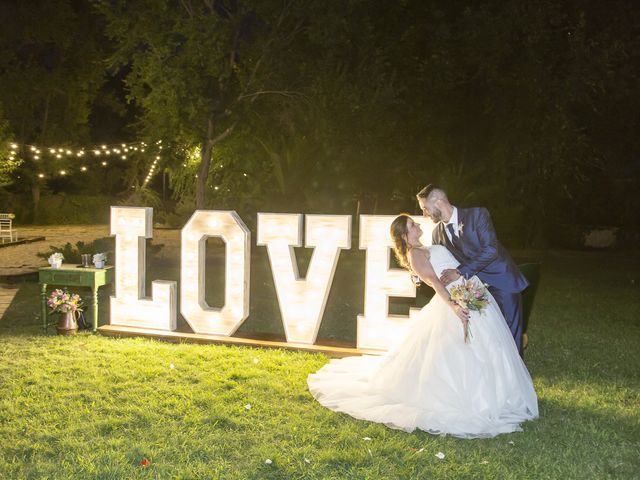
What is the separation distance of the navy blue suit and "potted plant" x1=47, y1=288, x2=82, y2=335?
17.9ft

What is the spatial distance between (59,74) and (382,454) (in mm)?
42289

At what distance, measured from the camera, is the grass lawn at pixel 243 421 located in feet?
16.8

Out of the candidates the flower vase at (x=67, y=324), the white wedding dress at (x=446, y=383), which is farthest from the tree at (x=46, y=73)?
the white wedding dress at (x=446, y=383)

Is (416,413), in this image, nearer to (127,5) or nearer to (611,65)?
(611,65)

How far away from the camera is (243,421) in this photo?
19.9 ft

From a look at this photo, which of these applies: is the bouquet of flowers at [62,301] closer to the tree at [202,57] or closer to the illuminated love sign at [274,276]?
the illuminated love sign at [274,276]

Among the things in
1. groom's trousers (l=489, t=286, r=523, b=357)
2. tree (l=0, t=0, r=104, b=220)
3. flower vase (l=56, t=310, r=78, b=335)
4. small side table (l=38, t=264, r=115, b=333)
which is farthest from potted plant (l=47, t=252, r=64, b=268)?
tree (l=0, t=0, r=104, b=220)

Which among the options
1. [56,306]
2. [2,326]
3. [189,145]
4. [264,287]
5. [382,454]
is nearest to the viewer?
[382,454]

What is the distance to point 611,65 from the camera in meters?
15.4

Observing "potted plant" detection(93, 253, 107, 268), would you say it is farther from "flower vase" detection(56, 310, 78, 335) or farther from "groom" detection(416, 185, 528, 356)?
"groom" detection(416, 185, 528, 356)

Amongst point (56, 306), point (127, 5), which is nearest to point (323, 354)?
point (56, 306)

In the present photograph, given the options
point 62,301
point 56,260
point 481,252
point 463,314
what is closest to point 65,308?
point 62,301

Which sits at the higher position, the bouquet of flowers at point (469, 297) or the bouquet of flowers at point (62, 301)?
the bouquet of flowers at point (469, 297)

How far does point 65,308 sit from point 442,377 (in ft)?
19.0
